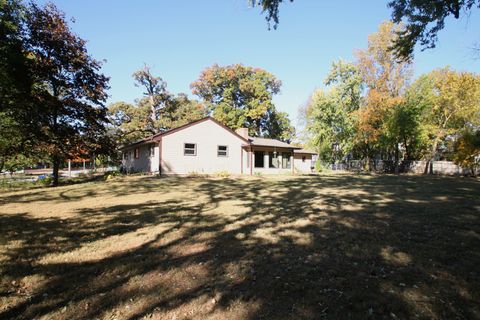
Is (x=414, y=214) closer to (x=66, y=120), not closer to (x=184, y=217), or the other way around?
(x=184, y=217)

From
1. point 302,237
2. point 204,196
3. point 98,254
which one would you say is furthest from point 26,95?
point 302,237

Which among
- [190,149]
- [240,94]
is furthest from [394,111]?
[240,94]

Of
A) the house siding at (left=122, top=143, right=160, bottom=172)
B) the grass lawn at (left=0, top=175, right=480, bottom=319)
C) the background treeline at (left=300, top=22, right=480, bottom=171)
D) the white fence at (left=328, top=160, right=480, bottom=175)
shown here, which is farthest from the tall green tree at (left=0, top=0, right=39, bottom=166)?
the white fence at (left=328, top=160, right=480, bottom=175)

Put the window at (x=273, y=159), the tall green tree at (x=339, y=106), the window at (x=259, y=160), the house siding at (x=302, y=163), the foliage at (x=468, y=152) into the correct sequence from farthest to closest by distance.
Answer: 1. the tall green tree at (x=339, y=106)
2. the house siding at (x=302, y=163)
3. the window at (x=273, y=159)
4. the window at (x=259, y=160)
5. the foliage at (x=468, y=152)

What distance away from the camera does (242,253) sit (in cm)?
460

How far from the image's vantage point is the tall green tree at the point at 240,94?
43375mm

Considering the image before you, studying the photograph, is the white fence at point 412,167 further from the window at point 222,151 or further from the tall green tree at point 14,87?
the tall green tree at point 14,87

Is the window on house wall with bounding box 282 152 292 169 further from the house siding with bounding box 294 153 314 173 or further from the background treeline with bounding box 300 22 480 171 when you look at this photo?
the background treeline with bounding box 300 22 480 171

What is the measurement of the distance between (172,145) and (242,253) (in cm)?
1830

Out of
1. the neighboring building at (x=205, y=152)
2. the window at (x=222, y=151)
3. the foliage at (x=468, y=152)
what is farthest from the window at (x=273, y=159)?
the foliage at (x=468, y=152)

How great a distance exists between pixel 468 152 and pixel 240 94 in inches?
1239

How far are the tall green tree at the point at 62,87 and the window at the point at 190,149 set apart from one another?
21.7 ft

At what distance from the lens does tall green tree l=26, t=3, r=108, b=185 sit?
15.2m

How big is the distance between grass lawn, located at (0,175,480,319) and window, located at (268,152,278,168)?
1981cm
